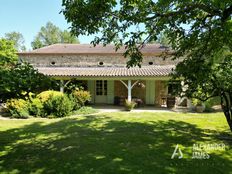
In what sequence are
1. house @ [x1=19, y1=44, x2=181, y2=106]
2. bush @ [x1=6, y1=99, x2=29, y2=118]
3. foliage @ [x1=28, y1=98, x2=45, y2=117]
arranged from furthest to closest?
house @ [x1=19, y1=44, x2=181, y2=106] → foliage @ [x1=28, y1=98, x2=45, y2=117] → bush @ [x1=6, y1=99, x2=29, y2=118]

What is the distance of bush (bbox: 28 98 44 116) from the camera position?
606 inches

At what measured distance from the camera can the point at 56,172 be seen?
6191 millimetres

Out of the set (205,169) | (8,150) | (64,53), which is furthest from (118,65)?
(205,169)

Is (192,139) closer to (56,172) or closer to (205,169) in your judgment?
(205,169)

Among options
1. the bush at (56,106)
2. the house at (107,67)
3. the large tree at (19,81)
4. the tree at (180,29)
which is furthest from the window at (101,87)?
the large tree at (19,81)

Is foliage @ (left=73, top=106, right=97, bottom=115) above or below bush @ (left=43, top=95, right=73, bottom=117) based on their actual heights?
below

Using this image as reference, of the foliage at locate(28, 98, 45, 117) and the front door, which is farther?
the front door

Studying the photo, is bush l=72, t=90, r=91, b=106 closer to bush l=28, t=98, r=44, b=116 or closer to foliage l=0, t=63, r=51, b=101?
bush l=28, t=98, r=44, b=116

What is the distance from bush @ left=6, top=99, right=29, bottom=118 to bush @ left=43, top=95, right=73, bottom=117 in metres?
1.24

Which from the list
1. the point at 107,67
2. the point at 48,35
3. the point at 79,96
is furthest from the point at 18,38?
the point at 79,96

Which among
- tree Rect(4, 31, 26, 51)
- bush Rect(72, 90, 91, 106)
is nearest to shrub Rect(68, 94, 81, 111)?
bush Rect(72, 90, 91, 106)

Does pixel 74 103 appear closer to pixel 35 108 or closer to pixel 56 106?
pixel 56 106

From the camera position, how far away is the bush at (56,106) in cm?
1549

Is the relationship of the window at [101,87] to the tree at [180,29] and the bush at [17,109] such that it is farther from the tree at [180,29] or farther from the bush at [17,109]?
the tree at [180,29]
